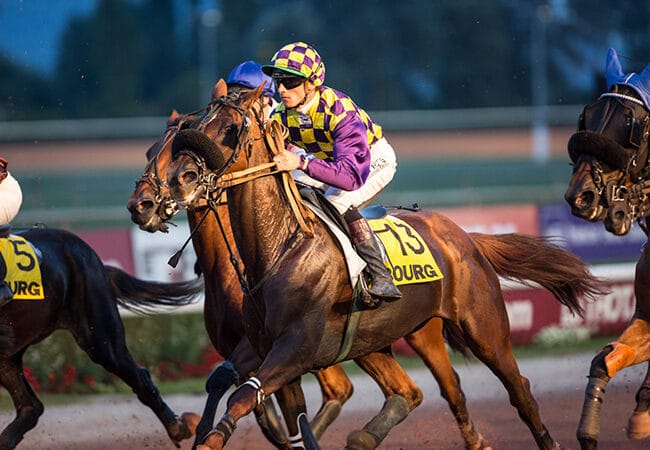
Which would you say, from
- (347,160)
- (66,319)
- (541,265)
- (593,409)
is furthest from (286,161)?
(66,319)

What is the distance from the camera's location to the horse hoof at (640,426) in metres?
5.10

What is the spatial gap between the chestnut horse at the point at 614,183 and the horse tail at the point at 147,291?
2.72 meters

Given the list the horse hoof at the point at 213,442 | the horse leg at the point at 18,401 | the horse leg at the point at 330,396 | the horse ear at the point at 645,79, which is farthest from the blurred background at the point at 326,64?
the horse hoof at the point at 213,442

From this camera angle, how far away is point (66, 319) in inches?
245

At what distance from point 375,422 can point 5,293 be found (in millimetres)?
2014

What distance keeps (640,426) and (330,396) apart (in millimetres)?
1582

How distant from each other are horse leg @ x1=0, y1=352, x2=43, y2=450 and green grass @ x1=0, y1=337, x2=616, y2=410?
1.73m

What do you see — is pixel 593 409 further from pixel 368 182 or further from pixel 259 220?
pixel 259 220

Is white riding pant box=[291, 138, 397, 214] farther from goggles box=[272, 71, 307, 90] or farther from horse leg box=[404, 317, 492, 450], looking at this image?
horse leg box=[404, 317, 492, 450]

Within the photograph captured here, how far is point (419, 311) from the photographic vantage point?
514 centimetres

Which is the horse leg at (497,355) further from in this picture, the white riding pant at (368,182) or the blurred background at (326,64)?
the blurred background at (326,64)

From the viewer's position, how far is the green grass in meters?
7.98

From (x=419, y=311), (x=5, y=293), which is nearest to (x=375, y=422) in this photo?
(x=419, y=311)

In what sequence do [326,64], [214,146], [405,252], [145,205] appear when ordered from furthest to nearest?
1. [326,64]
2. [405,252]
3. [145,205]
4. [214,146]
